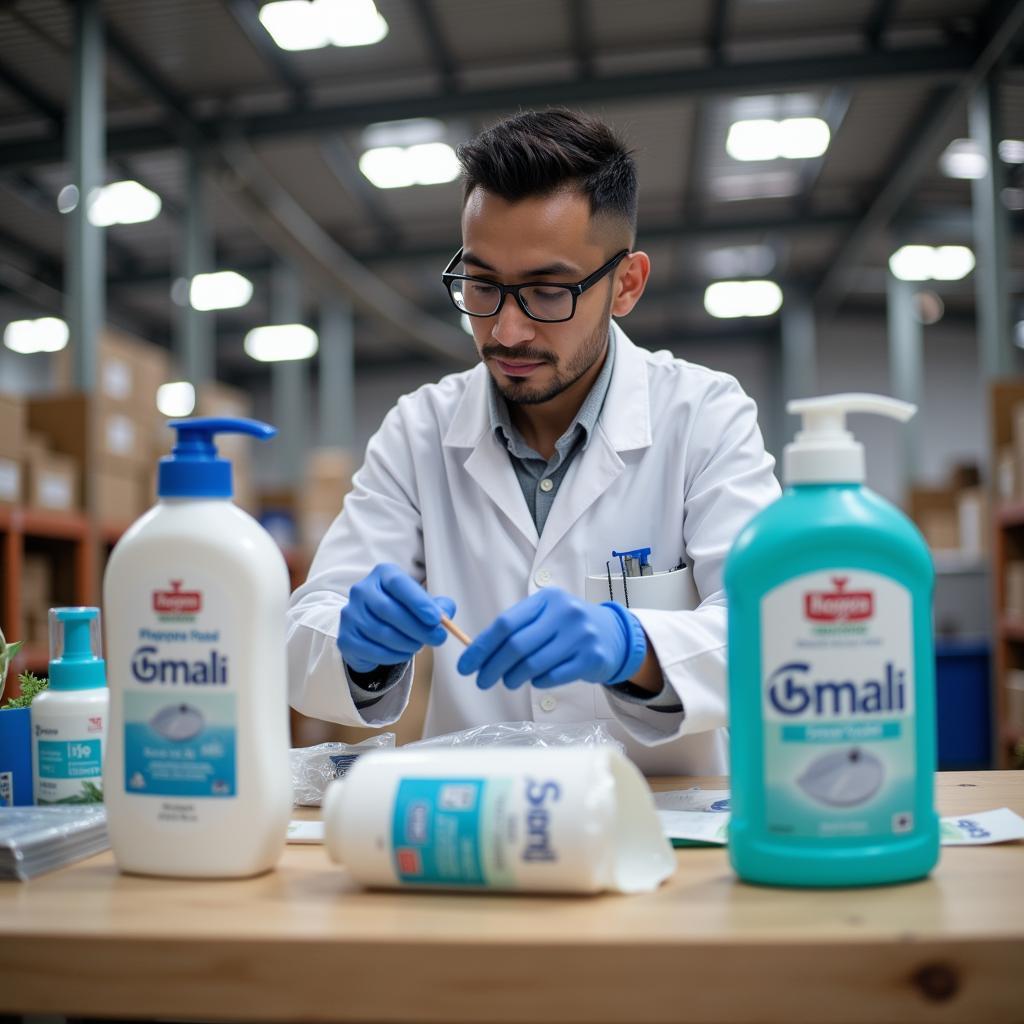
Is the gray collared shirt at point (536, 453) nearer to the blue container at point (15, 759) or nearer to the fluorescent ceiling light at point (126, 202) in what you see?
the blue container at point (15, 759)

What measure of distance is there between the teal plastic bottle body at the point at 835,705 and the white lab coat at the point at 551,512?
1.97 feet

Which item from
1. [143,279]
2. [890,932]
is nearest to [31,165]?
[143,279]

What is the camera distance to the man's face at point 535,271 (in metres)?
1.35

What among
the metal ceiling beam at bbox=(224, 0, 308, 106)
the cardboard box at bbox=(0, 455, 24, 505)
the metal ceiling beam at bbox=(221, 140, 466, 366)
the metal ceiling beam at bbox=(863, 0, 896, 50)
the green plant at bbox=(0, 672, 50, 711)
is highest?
the metal ceiling beam at bbox=(863, 0, 896, 50)

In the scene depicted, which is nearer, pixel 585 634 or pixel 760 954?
pixel 760 954

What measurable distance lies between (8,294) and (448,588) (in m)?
9.51

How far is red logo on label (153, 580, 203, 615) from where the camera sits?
71 centimetres

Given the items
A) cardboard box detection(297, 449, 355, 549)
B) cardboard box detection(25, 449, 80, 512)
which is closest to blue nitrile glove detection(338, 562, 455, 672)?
cardboard box detection(25, 449, 80, 512)

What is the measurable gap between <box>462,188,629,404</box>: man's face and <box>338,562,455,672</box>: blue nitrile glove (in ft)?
1.55

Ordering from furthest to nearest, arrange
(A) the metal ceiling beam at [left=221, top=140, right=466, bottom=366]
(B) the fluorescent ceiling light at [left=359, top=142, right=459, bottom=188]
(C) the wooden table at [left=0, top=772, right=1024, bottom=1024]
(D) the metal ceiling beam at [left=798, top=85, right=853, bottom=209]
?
1. (B) the fluorescent ceiling light at [left=359, top=142, right=459, bottom=188]
2. (D) the metal ceiling beam at [left=798, top=85, right=853, bottom=209]
3. (A) the metal ceiling beam at [left=221, top=140, right=466, bottom=366]
4. (C) the wooden table at [left=0, top=772, right=1024, bottom=1024]

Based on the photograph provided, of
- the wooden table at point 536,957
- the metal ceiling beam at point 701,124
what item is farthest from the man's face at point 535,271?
the metal ceiling beam at point 701,124

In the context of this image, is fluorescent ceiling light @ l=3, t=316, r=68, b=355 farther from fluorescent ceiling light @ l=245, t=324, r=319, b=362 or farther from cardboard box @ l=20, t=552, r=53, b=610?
cardboard box @ l=20, t=552, r=53, b=610

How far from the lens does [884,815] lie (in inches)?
25.5

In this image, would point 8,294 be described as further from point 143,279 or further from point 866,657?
point 866,657
